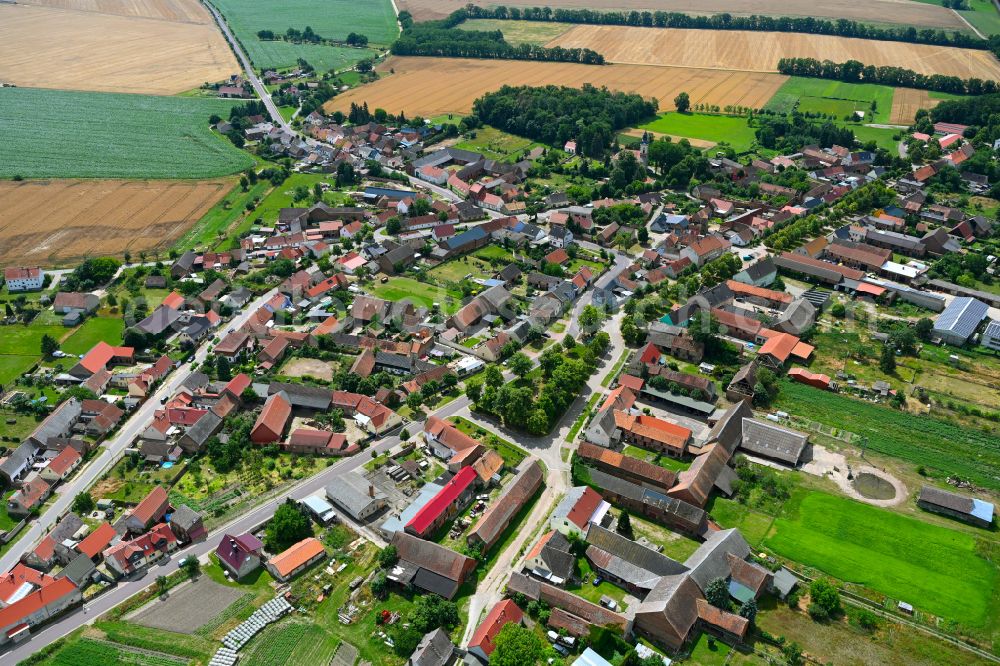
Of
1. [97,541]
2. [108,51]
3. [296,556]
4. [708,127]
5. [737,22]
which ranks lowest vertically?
[296,556]

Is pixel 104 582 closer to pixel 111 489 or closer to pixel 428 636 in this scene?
pixel 111 489

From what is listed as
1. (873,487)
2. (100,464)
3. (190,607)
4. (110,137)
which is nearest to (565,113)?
(110,137)

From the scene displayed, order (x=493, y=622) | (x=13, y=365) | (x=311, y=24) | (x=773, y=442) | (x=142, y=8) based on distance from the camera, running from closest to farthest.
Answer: (x=493, y=622), (x=773, y=442), (x=13, y=365), (x=311, y=24), (x=142, y=8)

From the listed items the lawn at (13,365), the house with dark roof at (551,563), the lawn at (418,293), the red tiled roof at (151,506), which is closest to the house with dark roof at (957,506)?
the house with dark roof at (551,563)

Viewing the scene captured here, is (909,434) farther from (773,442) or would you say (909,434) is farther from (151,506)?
(151,506)

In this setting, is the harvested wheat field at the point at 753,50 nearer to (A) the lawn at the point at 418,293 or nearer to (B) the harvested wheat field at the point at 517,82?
(B) the harvested wheat field at the point at 517,82

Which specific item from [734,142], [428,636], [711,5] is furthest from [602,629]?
[711,5]
